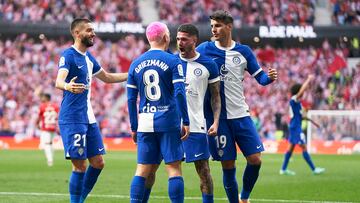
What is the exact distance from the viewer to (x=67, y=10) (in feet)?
157

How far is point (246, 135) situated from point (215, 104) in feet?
2.51

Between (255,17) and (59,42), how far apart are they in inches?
436

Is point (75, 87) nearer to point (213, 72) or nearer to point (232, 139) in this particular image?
point (213, 72)

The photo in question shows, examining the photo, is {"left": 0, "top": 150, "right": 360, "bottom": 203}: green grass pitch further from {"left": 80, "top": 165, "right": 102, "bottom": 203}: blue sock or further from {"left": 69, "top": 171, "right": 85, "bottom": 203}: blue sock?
{"left": 69, "top": 171, "right": 85, "bottom": 203}: blue sock

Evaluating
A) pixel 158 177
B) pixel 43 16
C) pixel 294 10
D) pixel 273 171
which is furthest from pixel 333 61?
pixel 158 177

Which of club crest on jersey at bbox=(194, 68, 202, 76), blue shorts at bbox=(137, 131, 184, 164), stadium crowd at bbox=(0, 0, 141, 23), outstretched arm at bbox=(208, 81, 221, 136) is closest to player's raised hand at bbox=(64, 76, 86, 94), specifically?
blue shorts at bbox=(137, 131, 184, 164)

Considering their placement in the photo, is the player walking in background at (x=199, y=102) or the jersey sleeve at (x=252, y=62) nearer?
the player walking in background at (x=199, y=102)

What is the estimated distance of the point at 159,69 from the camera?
11078 millimetres

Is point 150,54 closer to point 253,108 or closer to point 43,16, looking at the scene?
point 253,108

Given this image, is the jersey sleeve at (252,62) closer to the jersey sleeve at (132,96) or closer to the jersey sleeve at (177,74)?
the jersey sleeve at (177,74)

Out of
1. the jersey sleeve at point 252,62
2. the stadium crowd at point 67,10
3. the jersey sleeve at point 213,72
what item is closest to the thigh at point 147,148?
the jersey sleeve at point 213,72

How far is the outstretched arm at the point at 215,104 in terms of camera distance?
1220 centimetres

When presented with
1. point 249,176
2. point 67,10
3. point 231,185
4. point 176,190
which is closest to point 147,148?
point 176,190

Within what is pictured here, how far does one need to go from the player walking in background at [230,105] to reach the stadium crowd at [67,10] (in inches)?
1384
